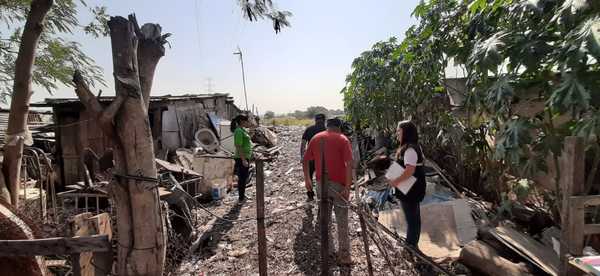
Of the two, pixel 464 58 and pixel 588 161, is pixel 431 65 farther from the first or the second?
pixel 588 161

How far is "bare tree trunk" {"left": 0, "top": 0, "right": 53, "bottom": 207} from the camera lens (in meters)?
4.40

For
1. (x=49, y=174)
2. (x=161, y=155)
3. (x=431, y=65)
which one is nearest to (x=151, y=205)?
(x=49, y=174)

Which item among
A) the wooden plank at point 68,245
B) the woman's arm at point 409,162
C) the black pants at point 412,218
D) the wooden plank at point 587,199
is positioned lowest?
the black pants at point 412,218

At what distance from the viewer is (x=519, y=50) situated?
2627 mm

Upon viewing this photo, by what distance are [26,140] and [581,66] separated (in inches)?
238

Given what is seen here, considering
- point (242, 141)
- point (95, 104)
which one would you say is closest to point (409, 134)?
point (95, 104)

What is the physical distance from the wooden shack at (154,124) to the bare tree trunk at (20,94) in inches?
124

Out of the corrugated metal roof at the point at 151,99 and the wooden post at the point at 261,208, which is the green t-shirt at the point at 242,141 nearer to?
the corrugated metal roof at the point at 151,99

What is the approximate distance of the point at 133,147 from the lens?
2.14 m

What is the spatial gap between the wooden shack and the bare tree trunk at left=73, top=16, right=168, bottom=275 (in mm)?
6399

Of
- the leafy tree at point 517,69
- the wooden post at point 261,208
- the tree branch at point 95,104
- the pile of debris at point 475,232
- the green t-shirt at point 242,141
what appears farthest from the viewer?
the green t-shirt at point 242,141

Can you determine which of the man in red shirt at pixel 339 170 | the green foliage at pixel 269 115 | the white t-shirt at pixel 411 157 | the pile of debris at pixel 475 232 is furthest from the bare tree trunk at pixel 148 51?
→ the green foliage at pixel 269 115

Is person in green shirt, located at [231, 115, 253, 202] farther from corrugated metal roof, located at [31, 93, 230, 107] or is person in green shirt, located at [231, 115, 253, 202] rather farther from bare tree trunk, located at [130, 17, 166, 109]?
bare tree trunk, located at [130, 17, 166, 109]

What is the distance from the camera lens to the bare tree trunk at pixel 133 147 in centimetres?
201
